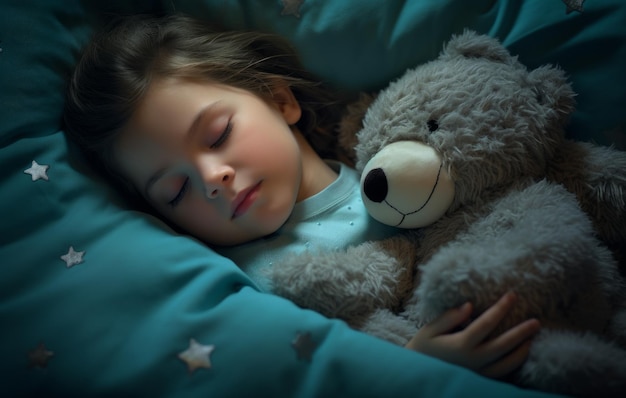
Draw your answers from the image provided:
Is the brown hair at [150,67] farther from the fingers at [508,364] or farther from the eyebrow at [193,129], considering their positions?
the fingers at [508,364]

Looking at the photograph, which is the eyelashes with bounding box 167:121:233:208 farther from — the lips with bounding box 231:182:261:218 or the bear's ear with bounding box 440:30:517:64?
the bear's ear with bounding box 440:30:517:64

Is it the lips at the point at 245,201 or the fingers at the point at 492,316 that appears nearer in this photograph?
the fingers at the point at 492,316

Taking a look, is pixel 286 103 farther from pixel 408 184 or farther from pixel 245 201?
pixel 408 184

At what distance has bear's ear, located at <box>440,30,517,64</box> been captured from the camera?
2.89 feet

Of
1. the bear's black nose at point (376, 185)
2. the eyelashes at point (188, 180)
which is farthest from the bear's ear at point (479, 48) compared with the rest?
the eyelashes at point (188, 180)

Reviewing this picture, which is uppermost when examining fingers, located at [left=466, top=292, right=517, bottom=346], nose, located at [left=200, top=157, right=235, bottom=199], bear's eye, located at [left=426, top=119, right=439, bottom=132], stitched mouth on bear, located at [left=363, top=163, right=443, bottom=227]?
bear's eye, located at [left=426, top=119, right=439, bottom=132]

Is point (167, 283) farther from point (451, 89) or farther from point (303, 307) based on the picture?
point (451, 89)

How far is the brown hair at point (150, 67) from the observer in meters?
0.94

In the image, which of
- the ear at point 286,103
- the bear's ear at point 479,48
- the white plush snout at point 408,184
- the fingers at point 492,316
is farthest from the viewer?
the ear at point 286,103

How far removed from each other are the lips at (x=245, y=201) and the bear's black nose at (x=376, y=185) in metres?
0.22

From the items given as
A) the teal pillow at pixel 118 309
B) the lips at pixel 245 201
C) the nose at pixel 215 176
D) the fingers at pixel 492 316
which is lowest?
the teal pillow at pixel 118 309

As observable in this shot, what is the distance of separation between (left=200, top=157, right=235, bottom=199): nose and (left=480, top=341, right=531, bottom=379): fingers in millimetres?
536

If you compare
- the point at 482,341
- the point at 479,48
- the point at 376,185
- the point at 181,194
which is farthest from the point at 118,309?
the point at 479,48

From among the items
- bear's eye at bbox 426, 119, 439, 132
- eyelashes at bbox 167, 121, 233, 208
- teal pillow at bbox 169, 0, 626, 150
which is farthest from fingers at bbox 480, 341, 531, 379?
eyelashes at bbox 167, 121, 233, 208
